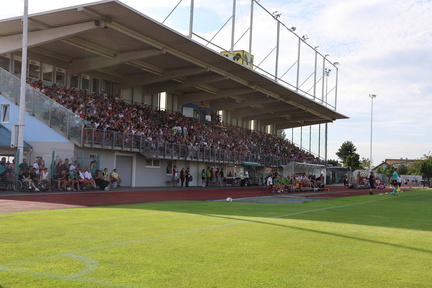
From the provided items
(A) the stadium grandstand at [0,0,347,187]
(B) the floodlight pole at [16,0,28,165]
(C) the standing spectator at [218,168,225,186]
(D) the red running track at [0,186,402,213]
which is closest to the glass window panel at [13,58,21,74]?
(A) the stadium grandstand at [0,0,347,187]

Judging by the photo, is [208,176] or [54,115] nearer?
[54,115]

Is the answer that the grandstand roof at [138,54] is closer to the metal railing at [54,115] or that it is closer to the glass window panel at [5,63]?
the glass window panel at [5,63]

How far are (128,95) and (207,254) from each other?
3673 centimetres

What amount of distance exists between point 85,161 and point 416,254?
74.6 feet

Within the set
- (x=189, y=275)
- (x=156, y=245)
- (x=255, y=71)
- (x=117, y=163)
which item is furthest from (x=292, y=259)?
(x=255, y=71)

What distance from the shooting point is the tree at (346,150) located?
124 m

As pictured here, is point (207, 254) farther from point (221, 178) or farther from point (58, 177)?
point (221, 178)

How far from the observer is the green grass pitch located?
16.5 feet

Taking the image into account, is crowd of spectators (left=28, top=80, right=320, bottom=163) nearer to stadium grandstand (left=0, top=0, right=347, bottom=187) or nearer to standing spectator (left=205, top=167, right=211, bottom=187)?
stadium grandstand (left=0, top=0, right=347, bottom=187)

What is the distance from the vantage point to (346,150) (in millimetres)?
124125

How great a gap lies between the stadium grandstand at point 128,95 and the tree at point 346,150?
74852 millimetres

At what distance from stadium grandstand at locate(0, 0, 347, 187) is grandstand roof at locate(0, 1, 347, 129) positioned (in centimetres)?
8

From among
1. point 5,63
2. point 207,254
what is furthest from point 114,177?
Result: point 207,254

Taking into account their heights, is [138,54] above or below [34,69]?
above
